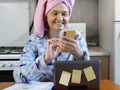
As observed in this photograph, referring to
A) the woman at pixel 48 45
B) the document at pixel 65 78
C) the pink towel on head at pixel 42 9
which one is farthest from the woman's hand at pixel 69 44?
the pink towel on head at pixel 42 9

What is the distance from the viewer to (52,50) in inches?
54.9

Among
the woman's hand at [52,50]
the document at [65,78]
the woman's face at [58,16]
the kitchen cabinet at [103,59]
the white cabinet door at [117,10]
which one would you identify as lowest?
the kitchen cabinet at [103,59]

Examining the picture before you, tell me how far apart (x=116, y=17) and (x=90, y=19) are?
76 cm

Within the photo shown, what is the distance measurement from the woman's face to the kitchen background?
994 millimetres

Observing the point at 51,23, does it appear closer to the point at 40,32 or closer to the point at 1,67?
the point at 40,32

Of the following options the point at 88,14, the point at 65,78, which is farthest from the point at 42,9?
the point at 88,14

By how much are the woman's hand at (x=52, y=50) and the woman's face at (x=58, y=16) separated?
160mm

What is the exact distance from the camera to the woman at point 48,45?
1383 millimetres

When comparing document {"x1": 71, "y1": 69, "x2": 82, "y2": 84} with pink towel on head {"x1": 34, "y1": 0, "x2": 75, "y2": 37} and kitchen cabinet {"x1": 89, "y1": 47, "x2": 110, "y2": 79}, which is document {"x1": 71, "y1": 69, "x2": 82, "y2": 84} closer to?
pink towel on head {"x1": 34, "y1": 0, "x2": 75, "y2": 37}

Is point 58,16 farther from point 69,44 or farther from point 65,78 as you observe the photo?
point 65,78

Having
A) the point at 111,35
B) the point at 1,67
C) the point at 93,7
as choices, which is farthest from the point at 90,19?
the point at 1,67

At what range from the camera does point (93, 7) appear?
310 centimetres

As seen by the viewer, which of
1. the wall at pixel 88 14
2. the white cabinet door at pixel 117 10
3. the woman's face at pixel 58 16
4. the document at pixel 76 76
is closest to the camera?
the document at pixel 76 76

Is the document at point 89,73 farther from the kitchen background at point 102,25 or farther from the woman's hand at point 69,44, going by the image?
the kitchen background at point 102,25
